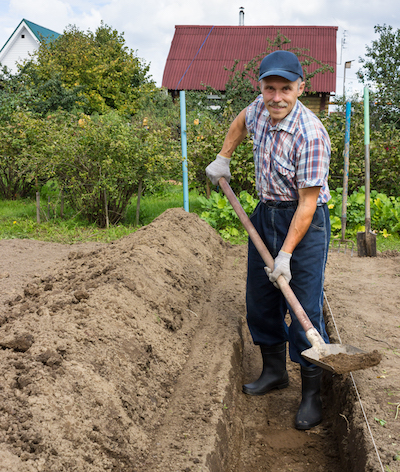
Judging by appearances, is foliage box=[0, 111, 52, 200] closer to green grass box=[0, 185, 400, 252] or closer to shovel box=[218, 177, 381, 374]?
green grass box=[0, 185, 400, 252]

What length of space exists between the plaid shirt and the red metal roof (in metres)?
18.4

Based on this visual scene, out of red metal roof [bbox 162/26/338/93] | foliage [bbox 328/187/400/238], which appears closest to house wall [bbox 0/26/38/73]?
red metal roof [bbox 162/26/338/93]

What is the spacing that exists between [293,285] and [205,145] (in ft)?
17.2

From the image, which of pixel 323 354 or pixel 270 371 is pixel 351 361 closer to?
pixel 323 354

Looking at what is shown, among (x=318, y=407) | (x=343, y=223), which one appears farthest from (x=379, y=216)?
(x=318, y=407)

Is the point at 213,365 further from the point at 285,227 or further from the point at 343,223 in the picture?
the point at 343,223

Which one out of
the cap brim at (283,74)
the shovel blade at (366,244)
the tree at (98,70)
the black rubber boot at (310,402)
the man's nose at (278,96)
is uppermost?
the tree at (98,70)

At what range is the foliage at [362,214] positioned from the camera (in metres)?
7.58

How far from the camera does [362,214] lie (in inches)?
300

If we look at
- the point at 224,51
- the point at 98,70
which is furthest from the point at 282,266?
the point at 224,51

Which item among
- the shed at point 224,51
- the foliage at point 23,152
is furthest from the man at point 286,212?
the shed at point 224,51

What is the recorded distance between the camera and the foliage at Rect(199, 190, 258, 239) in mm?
7363

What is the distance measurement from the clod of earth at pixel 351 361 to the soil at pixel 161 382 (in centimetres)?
19

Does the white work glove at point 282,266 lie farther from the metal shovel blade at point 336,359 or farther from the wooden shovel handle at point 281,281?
the metal shovel blade at point 336,359
